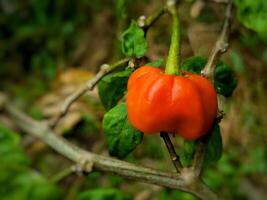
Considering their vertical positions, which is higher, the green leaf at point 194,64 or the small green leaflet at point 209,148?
the green leaf at point 194,64

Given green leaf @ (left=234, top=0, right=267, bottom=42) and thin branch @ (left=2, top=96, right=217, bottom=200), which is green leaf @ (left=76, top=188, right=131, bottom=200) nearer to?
thin branch @ (left=2, top=96, right=217, bottom=200)

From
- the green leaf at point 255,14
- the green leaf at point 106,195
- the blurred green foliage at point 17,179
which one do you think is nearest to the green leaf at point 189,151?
the green leaf at point 255,14

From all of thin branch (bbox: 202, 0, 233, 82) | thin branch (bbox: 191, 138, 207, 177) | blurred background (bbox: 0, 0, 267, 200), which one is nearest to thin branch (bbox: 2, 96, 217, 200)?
thin branch (bbox: 191, 138, 207, 177)

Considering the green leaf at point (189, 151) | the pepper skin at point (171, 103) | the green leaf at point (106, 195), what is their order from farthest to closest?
the green leaf at point (106, 195) → the green leaf at point (189, 151) → the pepper skin at point (171, 103)

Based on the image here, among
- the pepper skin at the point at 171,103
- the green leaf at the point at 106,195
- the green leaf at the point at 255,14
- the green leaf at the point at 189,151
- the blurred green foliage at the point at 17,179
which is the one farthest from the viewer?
the blurred green foliage at the point at 17,179

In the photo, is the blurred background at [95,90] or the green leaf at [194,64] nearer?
the green leaf at [194,64]

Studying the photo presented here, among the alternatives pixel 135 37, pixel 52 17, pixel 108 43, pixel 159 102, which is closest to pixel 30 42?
pixel 52 17

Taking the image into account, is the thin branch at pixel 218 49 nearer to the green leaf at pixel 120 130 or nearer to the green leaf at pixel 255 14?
the green leaf at pixel 255 14
